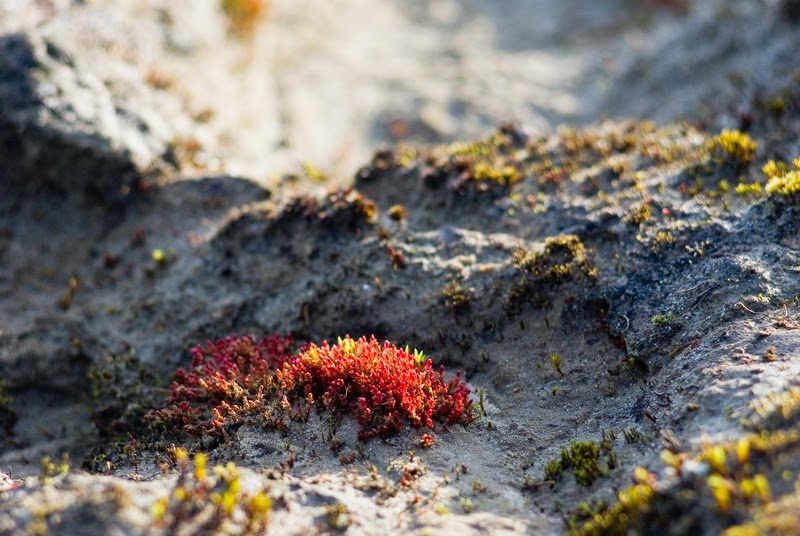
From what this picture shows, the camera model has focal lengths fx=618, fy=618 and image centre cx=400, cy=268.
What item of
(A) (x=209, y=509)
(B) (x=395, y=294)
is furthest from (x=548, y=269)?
(A) (x=209, y=509)

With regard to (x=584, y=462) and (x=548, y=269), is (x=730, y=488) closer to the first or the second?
(x=584, y=462)

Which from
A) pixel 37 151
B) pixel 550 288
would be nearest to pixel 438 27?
pixel 37 151

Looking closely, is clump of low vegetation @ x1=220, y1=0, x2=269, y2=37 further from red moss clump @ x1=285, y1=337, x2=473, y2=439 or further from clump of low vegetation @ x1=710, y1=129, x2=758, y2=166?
clump of low vegetation @ x1=710, y1=129, x2=758, y2=166

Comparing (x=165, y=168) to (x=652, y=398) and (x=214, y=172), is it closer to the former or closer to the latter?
(x=214, y=172)

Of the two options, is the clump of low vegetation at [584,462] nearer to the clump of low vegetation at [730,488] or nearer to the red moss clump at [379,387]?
the clump of low vegetation at [730,488]

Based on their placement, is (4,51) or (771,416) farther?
(4,51)

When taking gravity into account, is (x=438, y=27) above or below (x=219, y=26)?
above

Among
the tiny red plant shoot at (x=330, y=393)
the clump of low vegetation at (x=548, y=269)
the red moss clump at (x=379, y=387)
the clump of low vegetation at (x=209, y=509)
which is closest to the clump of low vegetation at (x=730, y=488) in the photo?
the red moss clump at (x=379, y=387)
